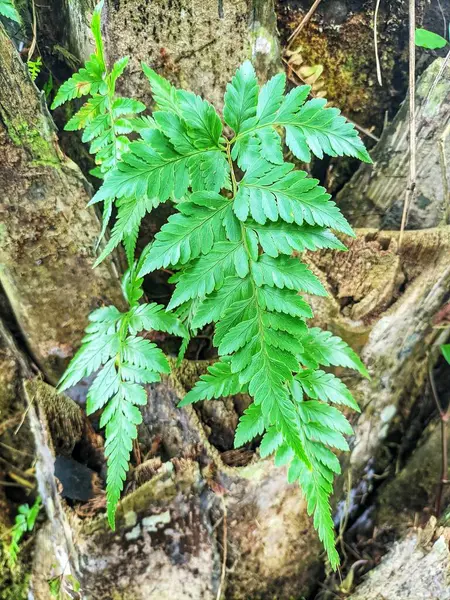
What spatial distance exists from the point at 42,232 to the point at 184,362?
87cm

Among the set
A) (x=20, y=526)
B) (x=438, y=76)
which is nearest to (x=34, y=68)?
(x=438, y=76)

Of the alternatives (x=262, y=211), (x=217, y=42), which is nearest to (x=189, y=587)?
(x=262, y=211)

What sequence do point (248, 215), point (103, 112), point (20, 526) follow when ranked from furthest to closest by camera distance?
1. point (20, 526)
2. point (103, 112)
3. point (248, 215)

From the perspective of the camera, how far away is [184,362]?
86.8 inches

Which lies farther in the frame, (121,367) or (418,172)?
(418,172)

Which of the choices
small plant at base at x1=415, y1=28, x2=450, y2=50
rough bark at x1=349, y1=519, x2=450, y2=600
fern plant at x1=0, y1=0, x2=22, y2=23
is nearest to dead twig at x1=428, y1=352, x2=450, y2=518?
rough bark at x1=349, y1=519, x2=450, y2=600

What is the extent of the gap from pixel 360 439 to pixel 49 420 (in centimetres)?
156

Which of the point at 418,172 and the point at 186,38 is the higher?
the point at 186,38

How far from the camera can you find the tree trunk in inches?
76.9

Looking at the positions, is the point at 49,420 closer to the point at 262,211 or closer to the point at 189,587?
the point at 189,587

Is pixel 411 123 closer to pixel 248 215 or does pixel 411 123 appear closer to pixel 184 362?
pixel 248 215

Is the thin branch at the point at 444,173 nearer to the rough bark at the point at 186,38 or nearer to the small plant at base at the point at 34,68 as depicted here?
the rough bark at the point at 186,38

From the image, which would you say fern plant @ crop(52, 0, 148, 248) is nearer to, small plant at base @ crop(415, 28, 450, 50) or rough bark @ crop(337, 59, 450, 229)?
rough bark @ crop(337, 59, 450, 229)

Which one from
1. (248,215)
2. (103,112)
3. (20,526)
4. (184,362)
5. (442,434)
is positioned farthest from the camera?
(20,526)
